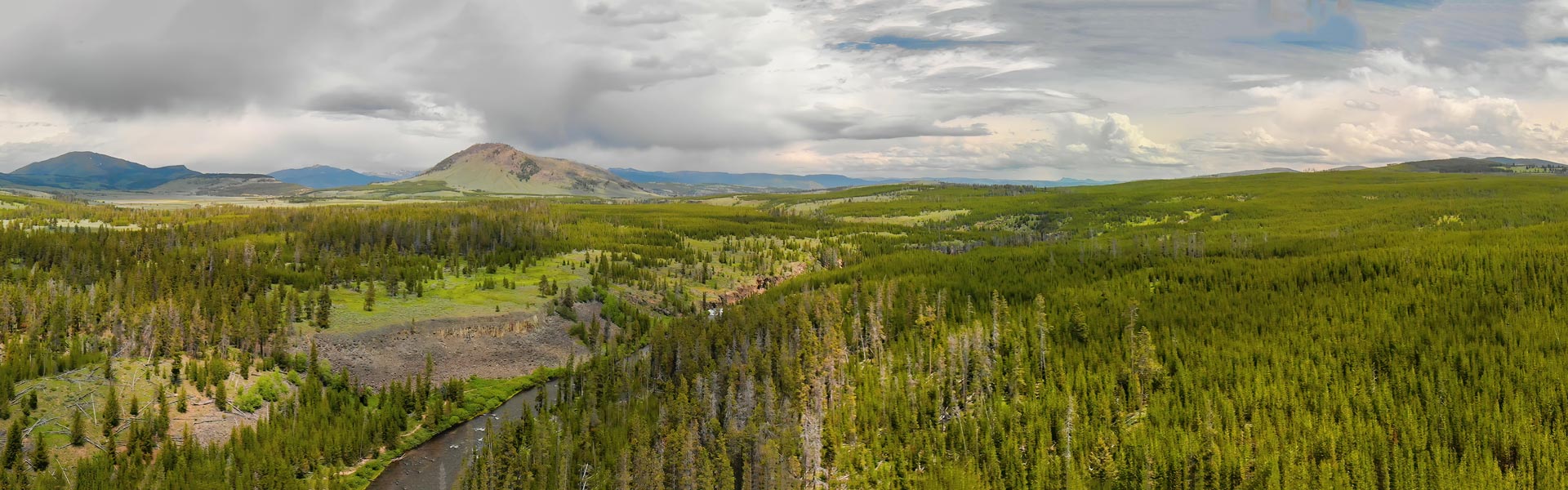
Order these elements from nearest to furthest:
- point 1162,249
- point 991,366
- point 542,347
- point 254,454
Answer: point 254,454
point 991,366
point 542,347
point 1162,249

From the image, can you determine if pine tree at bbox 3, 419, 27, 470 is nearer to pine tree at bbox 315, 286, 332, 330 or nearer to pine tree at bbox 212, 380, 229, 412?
pine tree at bbox 212, 380, 229, 412

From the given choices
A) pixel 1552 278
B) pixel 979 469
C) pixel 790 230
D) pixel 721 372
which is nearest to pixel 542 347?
pixel 721 372

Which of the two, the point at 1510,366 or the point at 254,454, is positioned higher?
the point at 1510,366

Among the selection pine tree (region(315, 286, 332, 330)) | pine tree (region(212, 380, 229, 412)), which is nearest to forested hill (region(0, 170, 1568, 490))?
pine tree (region(212, 380, 229, 412))

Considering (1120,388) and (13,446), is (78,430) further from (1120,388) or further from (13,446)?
(1120,388)

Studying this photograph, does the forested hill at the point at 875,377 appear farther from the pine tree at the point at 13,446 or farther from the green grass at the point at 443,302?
the green grass at the point at 443,302

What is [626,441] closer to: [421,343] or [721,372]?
[721,372]
